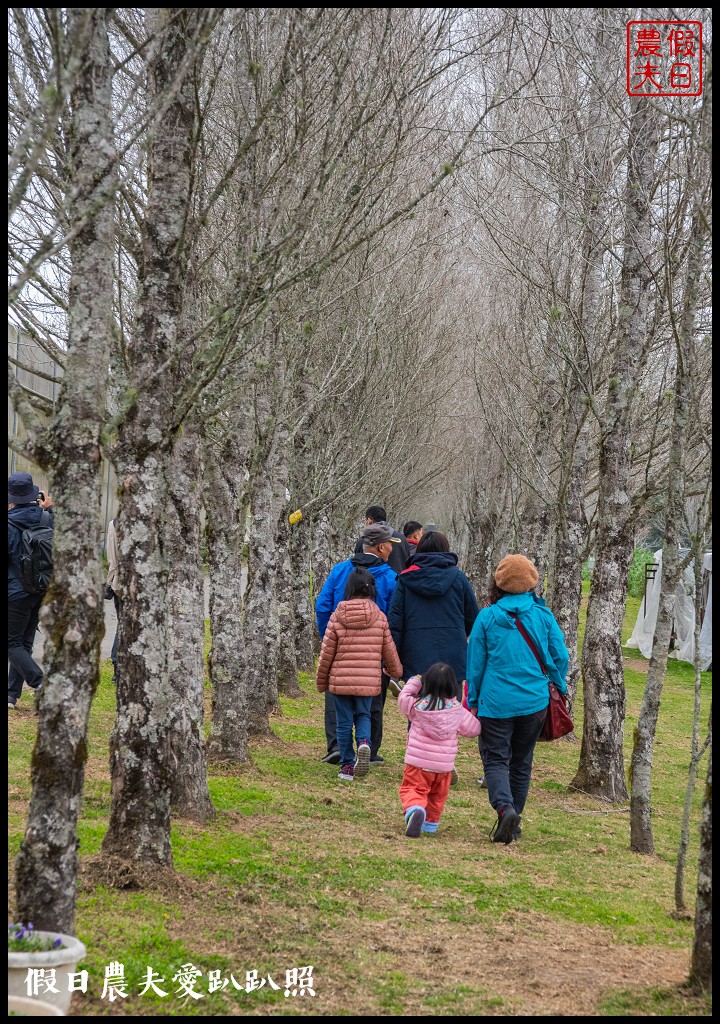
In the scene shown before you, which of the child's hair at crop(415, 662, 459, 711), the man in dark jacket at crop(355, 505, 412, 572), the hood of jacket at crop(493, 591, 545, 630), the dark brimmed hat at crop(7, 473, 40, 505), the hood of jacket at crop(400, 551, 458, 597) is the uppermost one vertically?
the dark brimmed hat at crop(7, 473, 40, 505)

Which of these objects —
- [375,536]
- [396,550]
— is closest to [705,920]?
[375,536]

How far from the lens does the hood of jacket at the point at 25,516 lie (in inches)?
361

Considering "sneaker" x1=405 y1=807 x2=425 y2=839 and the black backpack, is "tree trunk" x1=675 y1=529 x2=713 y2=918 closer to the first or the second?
"sneaker" x1=405 y1=807 x2=425 y2=839

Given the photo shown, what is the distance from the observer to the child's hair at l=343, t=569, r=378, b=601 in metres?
8.75

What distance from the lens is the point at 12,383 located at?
3.67m

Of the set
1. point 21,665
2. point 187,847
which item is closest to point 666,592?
point 187,847

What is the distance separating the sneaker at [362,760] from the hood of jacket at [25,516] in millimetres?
3538

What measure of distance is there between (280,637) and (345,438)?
4492mm

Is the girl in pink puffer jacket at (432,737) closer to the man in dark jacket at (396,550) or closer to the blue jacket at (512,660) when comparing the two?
the blue jacket at (512,660)

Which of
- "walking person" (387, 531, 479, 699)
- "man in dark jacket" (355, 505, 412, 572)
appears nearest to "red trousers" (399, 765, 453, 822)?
"walking person" (387, 531, 479, 699)

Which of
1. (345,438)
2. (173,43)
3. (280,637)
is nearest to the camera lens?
(173,43)

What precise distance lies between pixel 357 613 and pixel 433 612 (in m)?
0.65

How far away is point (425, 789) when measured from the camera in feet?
23.4

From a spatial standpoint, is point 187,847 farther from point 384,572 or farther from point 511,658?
point 384,572
